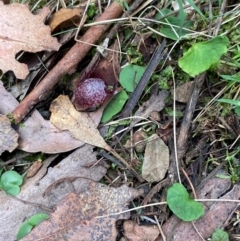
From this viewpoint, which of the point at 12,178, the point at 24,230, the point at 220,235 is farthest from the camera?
the point at 12,178

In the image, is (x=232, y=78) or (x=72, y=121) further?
(x=72, y=121)

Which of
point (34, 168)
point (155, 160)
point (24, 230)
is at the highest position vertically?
point (34, 168)

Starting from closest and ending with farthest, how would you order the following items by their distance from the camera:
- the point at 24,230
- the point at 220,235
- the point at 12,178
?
1. the point at 220,235
2. the point at 24,230
3. the point at 12,178

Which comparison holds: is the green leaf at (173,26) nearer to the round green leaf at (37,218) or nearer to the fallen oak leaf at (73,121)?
the fallen oak leaf at (73,121)

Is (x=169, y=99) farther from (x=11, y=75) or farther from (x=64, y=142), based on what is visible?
(x=11, y=75)

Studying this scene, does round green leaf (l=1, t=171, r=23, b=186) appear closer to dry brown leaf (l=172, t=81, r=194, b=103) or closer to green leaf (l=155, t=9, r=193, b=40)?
dry brown leaf (l=172, t=81, r=194, b=103)

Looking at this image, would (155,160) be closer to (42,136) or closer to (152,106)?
(152,106)

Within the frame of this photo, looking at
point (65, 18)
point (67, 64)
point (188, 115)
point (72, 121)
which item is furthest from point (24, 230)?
point (65, 18)

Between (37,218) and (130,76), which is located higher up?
(130,76)
